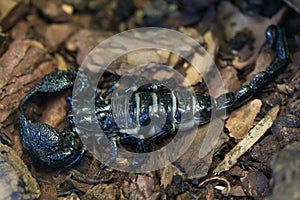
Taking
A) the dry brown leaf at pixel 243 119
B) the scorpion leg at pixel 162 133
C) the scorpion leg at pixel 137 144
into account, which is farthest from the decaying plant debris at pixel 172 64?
the scorpion leg at pixel 162 133

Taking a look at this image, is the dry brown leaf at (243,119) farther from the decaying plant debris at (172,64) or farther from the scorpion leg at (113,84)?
the scorpion leg at (113,84)

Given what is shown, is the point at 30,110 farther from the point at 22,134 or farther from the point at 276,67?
the point at 276,67

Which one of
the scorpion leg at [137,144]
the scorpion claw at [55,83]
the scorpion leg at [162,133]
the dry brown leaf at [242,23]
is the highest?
the dry brown leaf at [242,23]

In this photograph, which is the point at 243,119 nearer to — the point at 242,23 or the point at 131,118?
the point at 131,118

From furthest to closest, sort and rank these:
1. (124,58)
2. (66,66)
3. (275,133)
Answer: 1. (66,66)
2. (124,58)
3. (275,133)

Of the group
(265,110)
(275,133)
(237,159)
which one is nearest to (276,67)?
(265,110)

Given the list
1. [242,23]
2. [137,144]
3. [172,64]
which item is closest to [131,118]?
[137,144]
